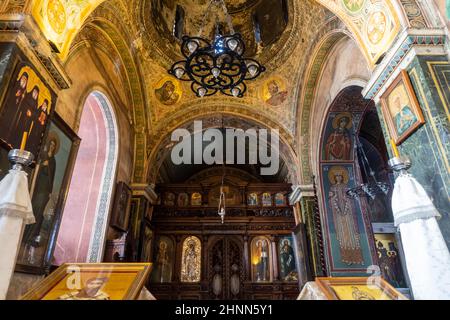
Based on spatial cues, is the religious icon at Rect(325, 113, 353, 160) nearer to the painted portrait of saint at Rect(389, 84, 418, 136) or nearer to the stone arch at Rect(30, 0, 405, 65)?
the stone arch at Rect(30, 0, 405, 65)

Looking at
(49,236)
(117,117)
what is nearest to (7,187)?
(49,236)

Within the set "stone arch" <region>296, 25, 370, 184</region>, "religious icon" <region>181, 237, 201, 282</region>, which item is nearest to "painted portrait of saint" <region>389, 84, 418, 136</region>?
"stone arch" <region>296, 25, 370, 184</region>

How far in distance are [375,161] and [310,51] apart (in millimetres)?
6190

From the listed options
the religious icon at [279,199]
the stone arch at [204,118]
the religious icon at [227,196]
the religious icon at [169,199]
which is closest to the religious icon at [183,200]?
the religious icon at [169,199]

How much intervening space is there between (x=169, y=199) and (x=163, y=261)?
2426 mm

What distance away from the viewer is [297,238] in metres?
9.38

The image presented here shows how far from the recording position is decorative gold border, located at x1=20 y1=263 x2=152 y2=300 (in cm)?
188

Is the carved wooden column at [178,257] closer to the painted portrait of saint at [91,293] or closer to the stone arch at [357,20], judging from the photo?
the stone arch at [357,20]

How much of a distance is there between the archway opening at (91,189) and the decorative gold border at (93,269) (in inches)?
200

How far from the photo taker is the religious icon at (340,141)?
8258mm

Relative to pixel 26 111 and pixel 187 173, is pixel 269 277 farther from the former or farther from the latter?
pixel 26 111

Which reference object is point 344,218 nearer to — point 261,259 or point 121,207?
point 261,259
